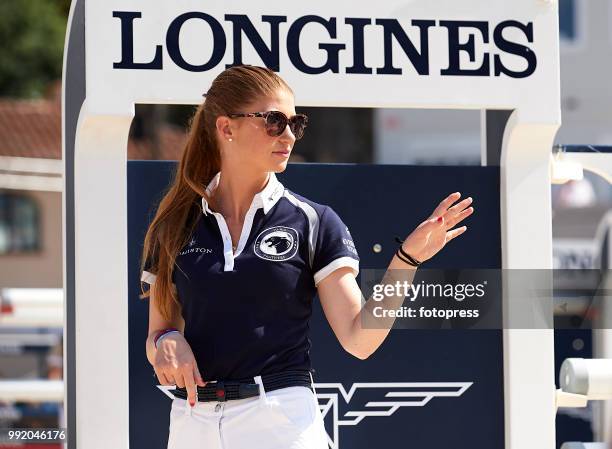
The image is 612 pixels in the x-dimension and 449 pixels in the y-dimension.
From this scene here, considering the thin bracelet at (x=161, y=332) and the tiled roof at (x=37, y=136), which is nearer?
the thin bracelet at (x=161, y=332)

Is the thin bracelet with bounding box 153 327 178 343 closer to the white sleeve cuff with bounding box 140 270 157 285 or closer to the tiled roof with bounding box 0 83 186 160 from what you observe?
the white sleeve cuff with bounding box 140 270 157 285

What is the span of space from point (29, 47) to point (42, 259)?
19596 millimetres

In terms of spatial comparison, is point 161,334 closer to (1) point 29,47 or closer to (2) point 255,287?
(2) point 255,287

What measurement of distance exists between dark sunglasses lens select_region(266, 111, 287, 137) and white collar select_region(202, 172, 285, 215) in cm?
17

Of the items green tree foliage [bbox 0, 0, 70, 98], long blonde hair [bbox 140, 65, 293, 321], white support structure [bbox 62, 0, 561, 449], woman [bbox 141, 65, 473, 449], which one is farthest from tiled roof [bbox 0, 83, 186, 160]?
woman [bbox 141, 65, 473, 449]

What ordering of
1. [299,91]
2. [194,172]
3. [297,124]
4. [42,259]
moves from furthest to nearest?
[42,259] → [299,91] → [194,172] → [297,124]

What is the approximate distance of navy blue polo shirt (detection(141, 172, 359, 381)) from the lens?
330cm

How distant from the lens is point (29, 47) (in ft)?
159

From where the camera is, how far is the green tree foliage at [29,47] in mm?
48531

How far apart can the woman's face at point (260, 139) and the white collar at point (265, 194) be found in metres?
0.07

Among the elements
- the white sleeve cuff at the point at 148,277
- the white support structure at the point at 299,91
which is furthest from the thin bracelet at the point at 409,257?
the white support structure at the point at 299,91

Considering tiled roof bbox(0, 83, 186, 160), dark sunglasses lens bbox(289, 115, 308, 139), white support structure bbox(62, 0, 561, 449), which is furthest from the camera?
tiled roof bbox(0, 83, 186, 160)

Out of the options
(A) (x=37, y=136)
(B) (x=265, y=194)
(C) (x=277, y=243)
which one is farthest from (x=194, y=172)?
(A) (x=37, y=136)

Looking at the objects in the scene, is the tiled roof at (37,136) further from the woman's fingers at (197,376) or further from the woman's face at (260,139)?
the woman's fingers at (197,376)
